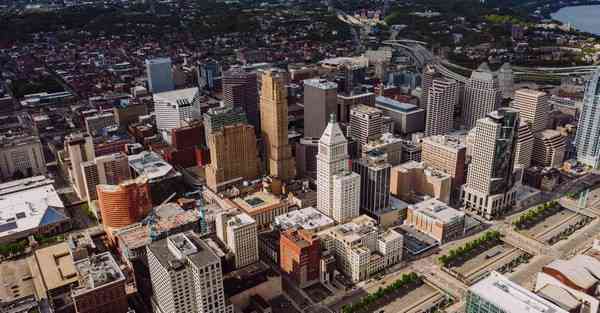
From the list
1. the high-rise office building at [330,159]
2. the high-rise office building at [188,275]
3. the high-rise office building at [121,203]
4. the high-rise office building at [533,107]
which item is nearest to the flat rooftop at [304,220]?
the high-rise office building at [330,159]

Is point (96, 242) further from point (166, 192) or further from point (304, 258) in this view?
point (304, 258)

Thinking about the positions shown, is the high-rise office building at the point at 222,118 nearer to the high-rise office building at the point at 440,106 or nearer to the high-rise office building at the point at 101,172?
the high-rise office building at the point at 101,172

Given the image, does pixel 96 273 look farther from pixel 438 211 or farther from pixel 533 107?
pixel 533 107

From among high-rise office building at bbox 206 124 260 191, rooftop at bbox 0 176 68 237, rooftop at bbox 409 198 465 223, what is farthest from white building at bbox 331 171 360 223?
rooftop at bbox 0 176 68 237

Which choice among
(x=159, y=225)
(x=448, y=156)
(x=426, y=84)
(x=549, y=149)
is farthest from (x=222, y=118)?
(x=549, y=149)

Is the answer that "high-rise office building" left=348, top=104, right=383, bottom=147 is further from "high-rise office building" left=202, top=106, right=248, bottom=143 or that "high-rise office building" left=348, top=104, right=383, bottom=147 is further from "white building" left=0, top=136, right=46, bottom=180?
"white building" left=0, top=136, right=46, bottom=180

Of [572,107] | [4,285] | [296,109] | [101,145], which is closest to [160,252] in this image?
[4,285]
